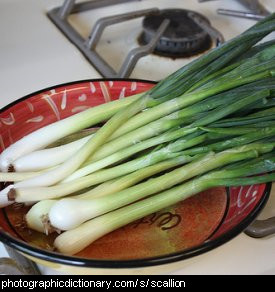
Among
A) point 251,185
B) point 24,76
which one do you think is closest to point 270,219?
point 251,185

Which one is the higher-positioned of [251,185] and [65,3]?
[65,3]

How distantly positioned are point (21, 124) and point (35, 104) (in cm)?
4

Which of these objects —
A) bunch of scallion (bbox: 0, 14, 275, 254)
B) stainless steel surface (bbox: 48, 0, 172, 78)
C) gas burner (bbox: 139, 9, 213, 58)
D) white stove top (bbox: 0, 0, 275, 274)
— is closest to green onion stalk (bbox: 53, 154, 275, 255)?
bunch of scallion (bbox: 0, 14, 275, 254)

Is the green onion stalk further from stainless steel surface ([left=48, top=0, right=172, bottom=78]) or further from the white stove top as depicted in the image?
stainless steel surface ([left=48, top=0, right=172, bottom=78])

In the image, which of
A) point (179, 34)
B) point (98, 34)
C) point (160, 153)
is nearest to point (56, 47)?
point (98, 34)

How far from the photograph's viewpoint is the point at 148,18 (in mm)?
1096

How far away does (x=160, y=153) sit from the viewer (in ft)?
2.06

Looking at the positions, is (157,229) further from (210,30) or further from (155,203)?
(210,30)

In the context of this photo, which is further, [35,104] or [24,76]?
[24,76]

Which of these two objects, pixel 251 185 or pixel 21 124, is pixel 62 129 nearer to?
pixel 21 124

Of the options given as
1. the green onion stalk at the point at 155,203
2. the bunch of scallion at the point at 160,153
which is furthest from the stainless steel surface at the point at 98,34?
the green onion stalk at the point at 155,203

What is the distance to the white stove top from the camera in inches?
36.3

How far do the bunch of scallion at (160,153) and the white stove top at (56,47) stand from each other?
0.13 m
